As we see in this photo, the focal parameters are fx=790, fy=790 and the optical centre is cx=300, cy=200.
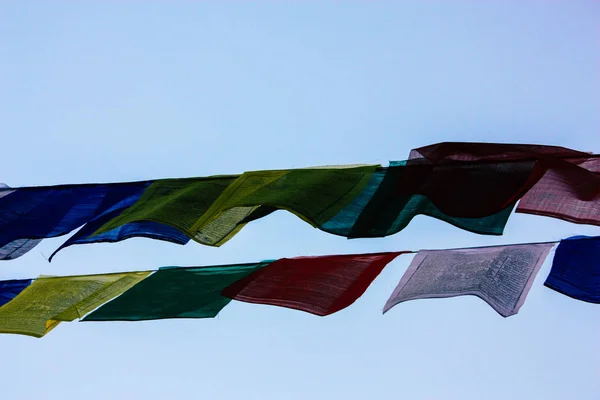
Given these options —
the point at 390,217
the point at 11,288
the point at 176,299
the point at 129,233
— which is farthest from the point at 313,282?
the point at 11,288

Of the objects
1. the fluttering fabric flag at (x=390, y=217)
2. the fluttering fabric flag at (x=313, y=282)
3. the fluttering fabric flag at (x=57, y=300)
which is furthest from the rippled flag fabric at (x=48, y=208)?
the fluttering fabric flag at (x=390, y=217)

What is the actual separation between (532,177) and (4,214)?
293 centimetres

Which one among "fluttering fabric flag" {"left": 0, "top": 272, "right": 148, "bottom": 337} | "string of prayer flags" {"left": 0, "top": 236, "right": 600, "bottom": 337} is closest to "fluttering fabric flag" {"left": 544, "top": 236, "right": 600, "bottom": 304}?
"string of prayer flags" {"left": 0, "top": 236, "right": 600, "bottom": 337}

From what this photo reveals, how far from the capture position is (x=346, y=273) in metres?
4.24

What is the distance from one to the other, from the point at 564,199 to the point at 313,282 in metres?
1.37

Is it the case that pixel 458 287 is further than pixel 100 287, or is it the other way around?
pixel 100 287

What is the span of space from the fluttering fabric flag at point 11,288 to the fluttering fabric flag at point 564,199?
2.89m

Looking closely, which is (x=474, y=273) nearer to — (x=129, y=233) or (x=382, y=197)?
(x=382, y=197)

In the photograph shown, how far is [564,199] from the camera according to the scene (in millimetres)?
4020

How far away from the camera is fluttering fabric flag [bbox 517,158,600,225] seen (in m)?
3.96

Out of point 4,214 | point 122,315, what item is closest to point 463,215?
point 122,315

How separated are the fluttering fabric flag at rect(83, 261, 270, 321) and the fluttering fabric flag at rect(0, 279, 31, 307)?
2.00 ft

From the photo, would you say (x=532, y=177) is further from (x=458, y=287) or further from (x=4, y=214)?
(x=4, y=214)

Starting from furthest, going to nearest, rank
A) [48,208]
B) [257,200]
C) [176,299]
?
[48,208] → [176,299] → [257,200]
